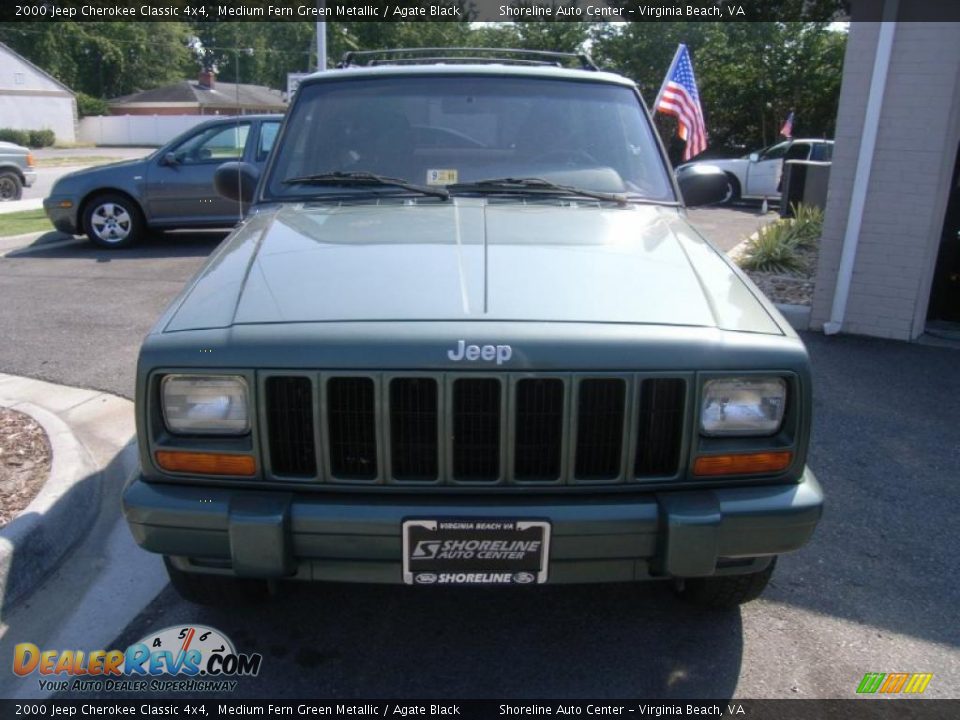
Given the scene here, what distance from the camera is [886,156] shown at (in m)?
6.61

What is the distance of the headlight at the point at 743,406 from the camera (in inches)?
94.9

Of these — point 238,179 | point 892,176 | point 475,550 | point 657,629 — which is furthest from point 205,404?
point 892,176

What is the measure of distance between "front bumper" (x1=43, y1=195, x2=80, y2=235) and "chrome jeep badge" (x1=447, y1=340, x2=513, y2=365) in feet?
31.7

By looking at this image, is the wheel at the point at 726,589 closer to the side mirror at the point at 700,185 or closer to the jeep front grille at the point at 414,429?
the jeep front grille at the point at 414,429

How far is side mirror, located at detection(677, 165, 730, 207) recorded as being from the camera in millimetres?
4191

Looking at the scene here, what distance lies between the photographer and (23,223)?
1227 centimetres

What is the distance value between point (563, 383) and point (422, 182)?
1633 millimetres

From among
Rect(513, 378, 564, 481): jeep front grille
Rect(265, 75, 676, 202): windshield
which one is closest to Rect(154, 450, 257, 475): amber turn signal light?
Rect(513, 378, 564, 481): jeep front grille

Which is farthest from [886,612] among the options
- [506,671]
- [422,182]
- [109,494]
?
[109,494]

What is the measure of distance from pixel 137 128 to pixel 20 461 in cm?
5313

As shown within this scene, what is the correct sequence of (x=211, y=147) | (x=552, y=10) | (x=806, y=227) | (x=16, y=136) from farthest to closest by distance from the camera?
(x=16, y=136)
(x=552, y=10)
(x=806, y=227)
(x=211, y=147)

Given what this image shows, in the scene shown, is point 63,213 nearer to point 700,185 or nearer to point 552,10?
point 700,185

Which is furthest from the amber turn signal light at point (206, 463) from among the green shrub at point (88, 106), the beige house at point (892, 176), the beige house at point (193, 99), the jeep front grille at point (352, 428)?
the green shrub at point (88, 106)

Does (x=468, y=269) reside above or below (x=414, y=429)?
above
